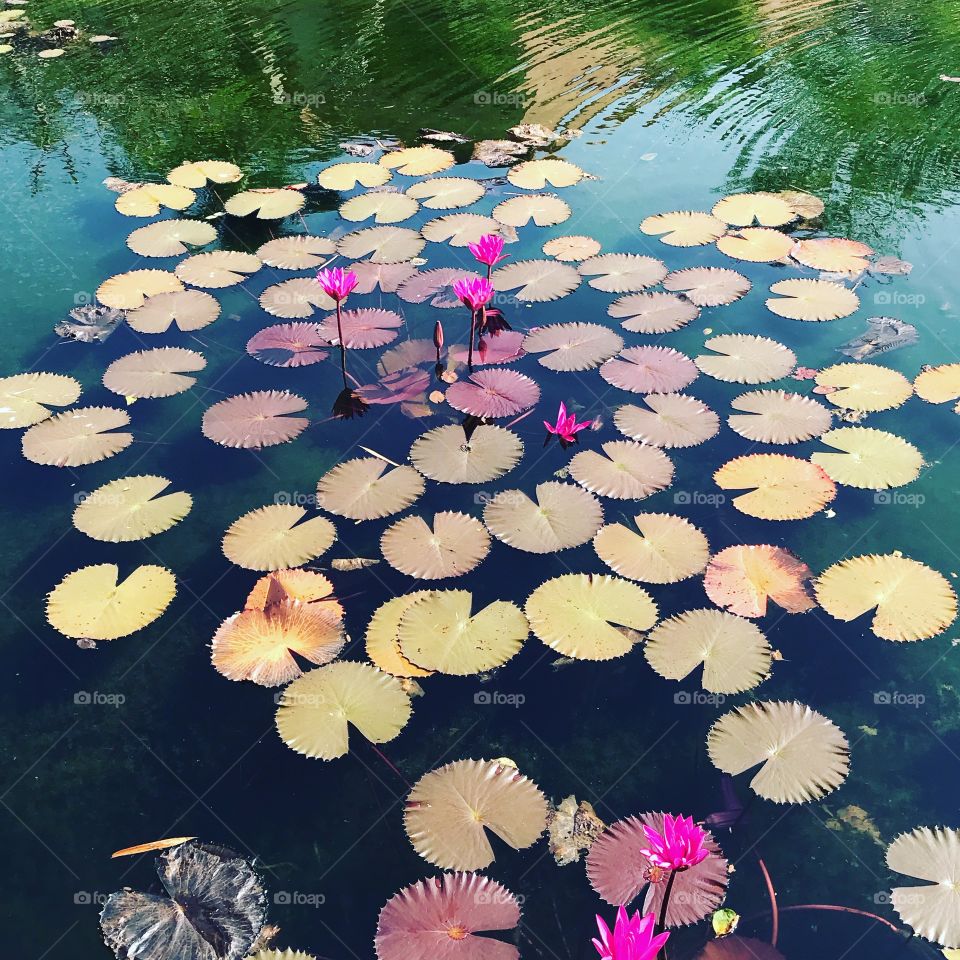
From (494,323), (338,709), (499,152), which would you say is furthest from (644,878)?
(499,152)

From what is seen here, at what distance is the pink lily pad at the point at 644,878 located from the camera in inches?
99.9

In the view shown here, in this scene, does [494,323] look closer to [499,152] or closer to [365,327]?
[365,327]

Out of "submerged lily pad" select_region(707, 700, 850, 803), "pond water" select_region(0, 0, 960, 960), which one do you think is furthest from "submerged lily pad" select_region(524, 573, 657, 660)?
"submerged lily pad" select_region(707, 700, 850, 803)

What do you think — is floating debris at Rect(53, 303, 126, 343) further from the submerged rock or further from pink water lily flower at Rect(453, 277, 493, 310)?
the submerged rock

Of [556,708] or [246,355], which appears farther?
[246,355]

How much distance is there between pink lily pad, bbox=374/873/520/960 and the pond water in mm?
89

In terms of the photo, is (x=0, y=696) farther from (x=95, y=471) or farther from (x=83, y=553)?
(x=95, y=471)

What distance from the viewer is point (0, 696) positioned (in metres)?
3.30

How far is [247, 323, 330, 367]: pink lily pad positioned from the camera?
492 cm

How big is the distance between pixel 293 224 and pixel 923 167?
5154 mm

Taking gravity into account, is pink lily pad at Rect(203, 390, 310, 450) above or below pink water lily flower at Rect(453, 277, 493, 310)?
below

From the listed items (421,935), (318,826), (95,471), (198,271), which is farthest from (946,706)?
(198,271)

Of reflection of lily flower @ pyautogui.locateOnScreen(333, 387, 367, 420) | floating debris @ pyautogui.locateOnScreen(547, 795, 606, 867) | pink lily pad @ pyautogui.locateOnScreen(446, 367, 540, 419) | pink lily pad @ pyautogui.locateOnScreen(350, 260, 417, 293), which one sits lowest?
floating debris @ pyautogui.locateOnScreen(547, 795, 606, 867)

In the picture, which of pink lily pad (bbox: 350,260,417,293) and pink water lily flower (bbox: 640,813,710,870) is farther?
pink lily pad (bbox: 350,260,417,293)
